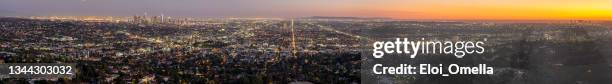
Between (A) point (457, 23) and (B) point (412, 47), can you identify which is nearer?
(B) point (412, 47)

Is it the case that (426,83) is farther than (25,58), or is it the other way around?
(25,58)

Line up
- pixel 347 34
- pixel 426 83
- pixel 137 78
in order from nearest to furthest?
pixel 426 83 → pixel 137 78 → pixel 347 34

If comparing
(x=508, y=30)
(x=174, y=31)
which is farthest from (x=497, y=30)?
(x=174, y=31)

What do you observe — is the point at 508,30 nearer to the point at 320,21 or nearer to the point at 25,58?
the point at 320,21

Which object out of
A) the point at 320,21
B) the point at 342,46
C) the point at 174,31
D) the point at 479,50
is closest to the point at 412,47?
the point at 479,50

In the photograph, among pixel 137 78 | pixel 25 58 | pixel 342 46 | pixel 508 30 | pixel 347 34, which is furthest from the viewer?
pixel 347 34

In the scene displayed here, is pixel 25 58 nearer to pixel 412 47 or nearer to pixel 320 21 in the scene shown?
pixel 412 47

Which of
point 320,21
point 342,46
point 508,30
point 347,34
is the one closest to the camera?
point 342,46

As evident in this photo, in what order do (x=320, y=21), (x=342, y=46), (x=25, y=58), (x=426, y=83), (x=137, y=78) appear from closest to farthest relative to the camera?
(x=426, y=83) < (x=137, y=78) < (x=25, y=58) < (x=342, y=46) < (x=320, y=21)
